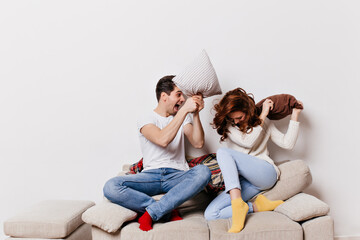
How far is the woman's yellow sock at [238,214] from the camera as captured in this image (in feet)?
7.32

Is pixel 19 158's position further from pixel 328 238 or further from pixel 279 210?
pixel 328 238

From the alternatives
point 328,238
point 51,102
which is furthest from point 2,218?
point 328,238

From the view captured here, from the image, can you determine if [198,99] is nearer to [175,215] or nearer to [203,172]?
[203,172]

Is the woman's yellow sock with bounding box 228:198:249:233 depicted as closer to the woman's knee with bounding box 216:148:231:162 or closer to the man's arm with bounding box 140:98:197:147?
the woman's knee with bounding box 216:148:231:162

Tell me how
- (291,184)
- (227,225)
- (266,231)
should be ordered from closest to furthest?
(266,231) → (227,225) → (291,184)

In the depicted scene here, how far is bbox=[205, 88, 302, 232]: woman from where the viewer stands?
2436mm

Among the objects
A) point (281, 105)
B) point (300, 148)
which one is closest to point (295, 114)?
point (281, 105)

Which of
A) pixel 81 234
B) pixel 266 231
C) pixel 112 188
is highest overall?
pixel 112 188

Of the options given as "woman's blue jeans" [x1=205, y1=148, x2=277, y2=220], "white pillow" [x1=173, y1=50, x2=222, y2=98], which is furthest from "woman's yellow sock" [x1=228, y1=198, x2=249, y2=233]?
"white pillow" [x1=173, y1=50, x2=222, y2=98]

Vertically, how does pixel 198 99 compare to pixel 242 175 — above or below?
above

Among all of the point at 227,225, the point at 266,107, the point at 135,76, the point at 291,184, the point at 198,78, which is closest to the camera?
the point at 227,225

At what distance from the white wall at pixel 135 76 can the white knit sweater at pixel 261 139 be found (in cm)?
27

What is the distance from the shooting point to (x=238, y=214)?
7.47 ft

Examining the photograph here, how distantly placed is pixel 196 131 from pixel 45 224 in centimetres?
114
